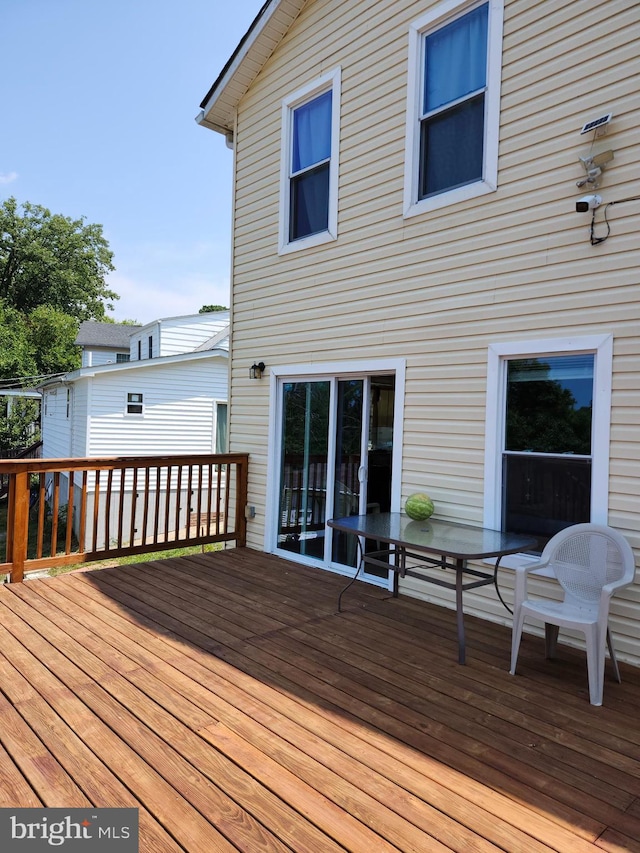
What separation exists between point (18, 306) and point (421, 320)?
35.3 m

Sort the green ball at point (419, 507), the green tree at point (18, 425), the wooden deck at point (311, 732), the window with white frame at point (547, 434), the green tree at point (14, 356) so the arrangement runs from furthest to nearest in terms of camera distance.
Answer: the green tree at point (14, 356)
the green tree at point (18, 425)
the green ball at point (419, 507)
the window with white frame at point (547, 434)
the wooden deck at point (311, 732)

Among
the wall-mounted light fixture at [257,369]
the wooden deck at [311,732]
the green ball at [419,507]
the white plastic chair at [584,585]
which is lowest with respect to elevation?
the wooden deck at [311,732]

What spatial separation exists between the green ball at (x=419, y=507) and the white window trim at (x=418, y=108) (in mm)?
2255

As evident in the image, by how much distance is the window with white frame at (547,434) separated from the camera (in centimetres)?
324

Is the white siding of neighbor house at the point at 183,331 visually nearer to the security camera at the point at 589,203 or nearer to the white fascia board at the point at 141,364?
the white fascia board at the point at 141,364

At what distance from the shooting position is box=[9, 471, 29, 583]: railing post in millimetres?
4301

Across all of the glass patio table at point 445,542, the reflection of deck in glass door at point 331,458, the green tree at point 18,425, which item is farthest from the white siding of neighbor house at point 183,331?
the glass patio table at point 445,542

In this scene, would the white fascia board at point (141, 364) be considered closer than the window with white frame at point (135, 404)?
Yes

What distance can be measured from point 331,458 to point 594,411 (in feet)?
8.02

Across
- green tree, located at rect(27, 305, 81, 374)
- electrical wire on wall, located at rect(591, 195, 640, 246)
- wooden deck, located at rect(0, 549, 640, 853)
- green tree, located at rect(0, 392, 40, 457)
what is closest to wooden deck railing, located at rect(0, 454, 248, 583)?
wooden deck, located at rect(0, 549, 640, 853)

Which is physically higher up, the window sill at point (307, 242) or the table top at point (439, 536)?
the window sill at point (307, 242)

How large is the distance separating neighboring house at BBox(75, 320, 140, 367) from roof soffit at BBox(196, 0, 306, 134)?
17800 mm

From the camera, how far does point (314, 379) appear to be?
5297 millimetres
